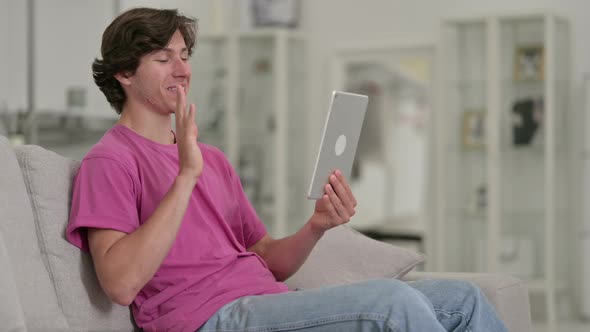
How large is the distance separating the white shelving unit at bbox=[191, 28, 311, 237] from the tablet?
4.34m

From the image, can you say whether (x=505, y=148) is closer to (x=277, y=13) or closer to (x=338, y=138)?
(x=277, y=13)

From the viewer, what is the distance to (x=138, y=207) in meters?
1.98

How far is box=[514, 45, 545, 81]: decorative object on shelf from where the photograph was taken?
5.73 m

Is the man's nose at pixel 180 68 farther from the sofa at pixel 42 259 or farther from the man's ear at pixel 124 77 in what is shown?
the sofa at pixel 42 259

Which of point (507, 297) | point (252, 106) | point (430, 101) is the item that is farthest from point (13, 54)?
point (507, 297)

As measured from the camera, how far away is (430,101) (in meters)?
6.38

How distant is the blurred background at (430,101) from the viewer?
5.54m

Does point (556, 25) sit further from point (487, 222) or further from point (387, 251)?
point (387, 251)

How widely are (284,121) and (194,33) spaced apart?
4.25m

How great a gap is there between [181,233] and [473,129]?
166 inches

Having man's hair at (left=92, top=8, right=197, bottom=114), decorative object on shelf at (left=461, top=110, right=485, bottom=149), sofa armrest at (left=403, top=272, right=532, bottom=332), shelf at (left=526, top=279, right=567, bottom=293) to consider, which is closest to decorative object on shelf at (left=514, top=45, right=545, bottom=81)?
decorative object on shelf at (left=461, top=110, right=485, bottom=149)

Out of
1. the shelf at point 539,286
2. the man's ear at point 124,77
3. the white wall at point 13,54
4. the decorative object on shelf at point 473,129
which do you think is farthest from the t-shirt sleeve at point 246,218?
the decorative object on shelf at point 473,129

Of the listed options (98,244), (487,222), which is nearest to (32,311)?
(98,244)

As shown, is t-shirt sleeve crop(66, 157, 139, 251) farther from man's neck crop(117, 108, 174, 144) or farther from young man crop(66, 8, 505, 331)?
man's neck crop(117, 108, 174, 144)
